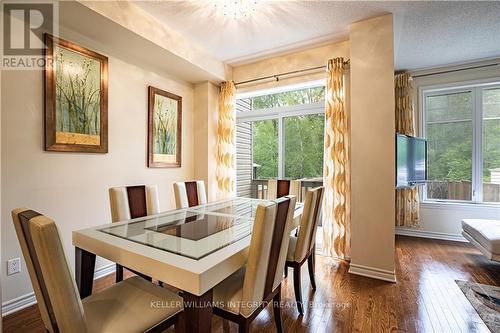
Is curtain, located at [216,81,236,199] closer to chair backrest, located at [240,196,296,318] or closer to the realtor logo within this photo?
the realtor logo

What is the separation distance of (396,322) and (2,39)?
382 centimetres

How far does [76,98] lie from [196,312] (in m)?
2.38

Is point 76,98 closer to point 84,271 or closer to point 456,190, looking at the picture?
point 84,271

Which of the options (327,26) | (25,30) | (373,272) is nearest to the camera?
(25,30)

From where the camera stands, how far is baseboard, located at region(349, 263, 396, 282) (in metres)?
2.46

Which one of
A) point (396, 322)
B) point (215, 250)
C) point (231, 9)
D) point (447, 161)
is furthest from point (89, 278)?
point (447, 161)

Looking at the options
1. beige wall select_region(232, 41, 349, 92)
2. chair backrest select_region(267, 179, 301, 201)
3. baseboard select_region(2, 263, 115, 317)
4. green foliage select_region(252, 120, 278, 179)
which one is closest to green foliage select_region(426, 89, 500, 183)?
beige wall select_region(232, 41, 349, 92)

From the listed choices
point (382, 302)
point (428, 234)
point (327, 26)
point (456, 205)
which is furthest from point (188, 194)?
point (456, 205)

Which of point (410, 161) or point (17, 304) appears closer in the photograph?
point (17, 304)

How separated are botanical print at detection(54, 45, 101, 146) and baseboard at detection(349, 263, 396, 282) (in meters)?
3.11

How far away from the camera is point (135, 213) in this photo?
2.15 metres

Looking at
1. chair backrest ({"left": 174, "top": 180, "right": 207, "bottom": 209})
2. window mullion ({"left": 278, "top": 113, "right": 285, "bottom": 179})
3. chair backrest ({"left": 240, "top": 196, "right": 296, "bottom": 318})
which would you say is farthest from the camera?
window mullion ({"left": 278, "top": 113, "right": 285, "bottom": 179})

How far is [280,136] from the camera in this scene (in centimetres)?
391

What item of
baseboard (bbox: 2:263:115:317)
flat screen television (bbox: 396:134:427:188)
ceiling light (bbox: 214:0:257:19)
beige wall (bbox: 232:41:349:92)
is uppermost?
ceiling light (bbox: 214:0:257:19)
